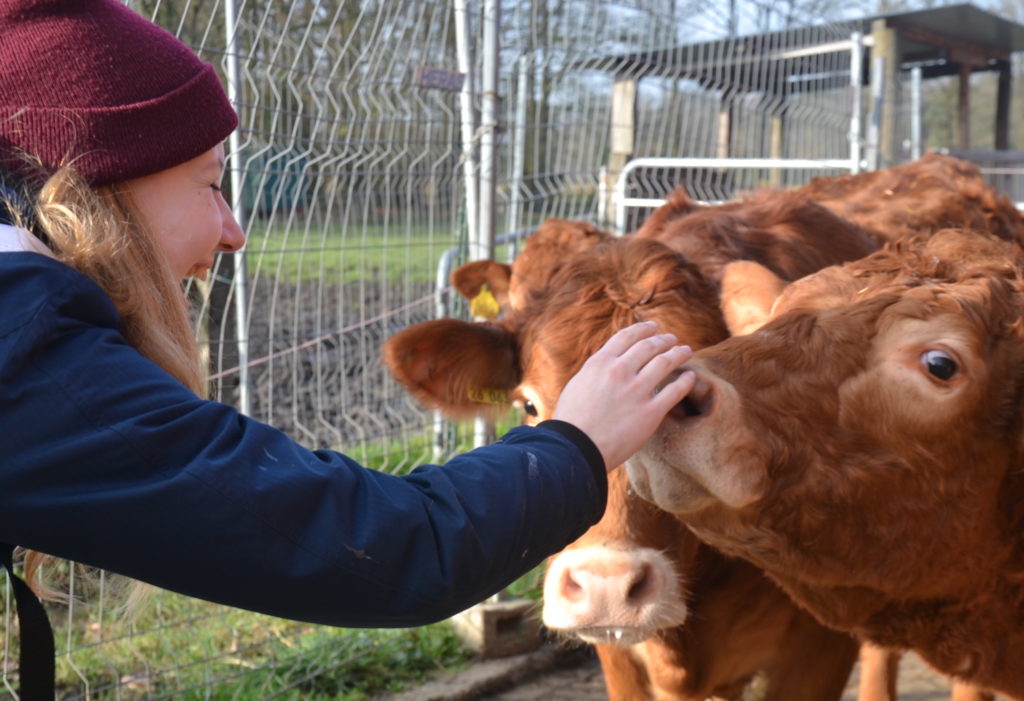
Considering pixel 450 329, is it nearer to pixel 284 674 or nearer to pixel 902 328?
pixel 902 328

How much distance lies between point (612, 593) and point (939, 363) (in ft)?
3.01

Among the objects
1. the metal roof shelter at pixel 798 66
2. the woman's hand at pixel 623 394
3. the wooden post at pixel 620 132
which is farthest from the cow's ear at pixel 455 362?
the wooden post at pixel 620 132

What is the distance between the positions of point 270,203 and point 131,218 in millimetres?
2576

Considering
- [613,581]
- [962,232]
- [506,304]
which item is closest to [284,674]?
[506,304]

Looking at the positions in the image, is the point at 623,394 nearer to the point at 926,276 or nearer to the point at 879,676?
the point at 926,276

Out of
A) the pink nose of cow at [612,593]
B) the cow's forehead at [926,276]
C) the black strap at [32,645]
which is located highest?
the cow's forehead at [926,276]

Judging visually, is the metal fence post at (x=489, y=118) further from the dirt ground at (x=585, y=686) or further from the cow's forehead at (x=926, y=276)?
the cow's forehead at (x=926, y=276)

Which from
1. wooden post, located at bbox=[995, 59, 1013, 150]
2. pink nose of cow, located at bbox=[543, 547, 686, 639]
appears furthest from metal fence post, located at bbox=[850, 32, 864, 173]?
wooden post, located at bbox=[995, 59, 1013, 150]

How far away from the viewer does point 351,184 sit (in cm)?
420

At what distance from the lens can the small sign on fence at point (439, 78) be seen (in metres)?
4.16

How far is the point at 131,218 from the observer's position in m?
1.62

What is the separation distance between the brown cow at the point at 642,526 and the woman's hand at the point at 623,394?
922mm

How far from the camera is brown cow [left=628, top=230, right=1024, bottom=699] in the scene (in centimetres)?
202

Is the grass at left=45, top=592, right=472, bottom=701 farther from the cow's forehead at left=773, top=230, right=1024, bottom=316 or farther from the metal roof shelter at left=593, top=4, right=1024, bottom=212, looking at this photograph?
the metal roof shelter at left=593, top=4, right=1024, bottom=212
